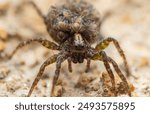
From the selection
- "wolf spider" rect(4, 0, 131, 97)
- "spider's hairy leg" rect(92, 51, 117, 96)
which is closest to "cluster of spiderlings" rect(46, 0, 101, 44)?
"wolf spider" rect(4, 0, 131, 97)

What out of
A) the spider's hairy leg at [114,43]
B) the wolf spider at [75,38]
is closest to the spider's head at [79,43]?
the wolf spider at [75,38]

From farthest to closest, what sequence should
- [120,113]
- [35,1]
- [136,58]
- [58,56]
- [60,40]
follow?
1. [35,1]
2. [136,58]
3. [60,40]
4. [58,56]
5. [120,113]

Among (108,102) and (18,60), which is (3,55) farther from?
(108,102)

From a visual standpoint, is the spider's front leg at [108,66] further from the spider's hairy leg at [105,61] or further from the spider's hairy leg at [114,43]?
the spider's hairy leg at [114,43]

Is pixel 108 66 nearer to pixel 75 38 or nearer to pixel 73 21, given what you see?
pixel 75 38

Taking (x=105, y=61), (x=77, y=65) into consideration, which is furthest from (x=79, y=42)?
(x=77, y=65)

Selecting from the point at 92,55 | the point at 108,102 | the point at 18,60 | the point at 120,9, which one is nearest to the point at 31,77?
the point at 18,60

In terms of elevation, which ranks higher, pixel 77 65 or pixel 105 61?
pixel 77 65
